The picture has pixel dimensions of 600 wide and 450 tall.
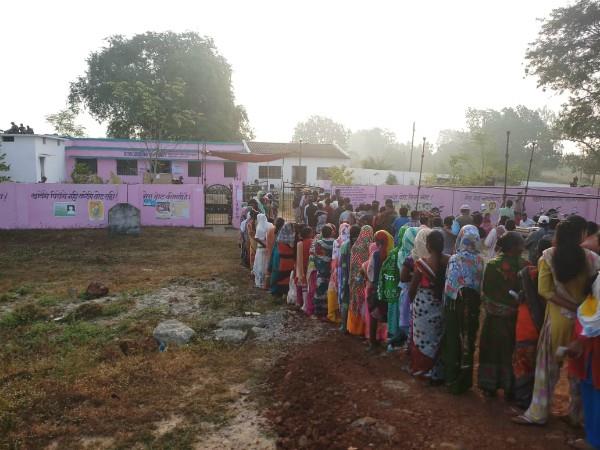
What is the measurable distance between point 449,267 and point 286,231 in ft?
13.3

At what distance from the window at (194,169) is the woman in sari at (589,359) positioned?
3040cm

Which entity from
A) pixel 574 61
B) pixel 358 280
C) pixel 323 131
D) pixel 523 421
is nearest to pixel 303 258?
pixel 358 280

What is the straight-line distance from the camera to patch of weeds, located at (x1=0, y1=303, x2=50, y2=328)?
7.53 meters

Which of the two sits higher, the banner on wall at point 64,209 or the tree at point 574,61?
the tree at point 574,61

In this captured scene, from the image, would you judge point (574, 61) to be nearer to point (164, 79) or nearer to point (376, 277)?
point (376, 277)

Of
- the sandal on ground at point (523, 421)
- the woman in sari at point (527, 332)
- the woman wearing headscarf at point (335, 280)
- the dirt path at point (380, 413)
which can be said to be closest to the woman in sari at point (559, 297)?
the sandal on ground at point (523, 421)

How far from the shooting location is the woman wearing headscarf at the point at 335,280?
6875mm

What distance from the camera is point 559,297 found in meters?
3.81

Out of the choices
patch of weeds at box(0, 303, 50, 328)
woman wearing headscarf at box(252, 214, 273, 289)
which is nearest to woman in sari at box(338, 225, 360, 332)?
woman wearing headscarf at box(252, 214, 273, 289)

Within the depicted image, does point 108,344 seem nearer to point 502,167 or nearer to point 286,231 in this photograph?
point 286,231

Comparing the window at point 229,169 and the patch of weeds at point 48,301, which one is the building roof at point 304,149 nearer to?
the window at point 229,169

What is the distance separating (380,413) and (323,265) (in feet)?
10.1

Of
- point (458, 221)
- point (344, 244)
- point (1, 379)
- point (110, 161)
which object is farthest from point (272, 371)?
point (110, 161)

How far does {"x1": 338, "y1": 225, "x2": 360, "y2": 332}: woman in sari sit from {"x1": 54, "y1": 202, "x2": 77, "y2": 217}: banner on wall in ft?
45.3
